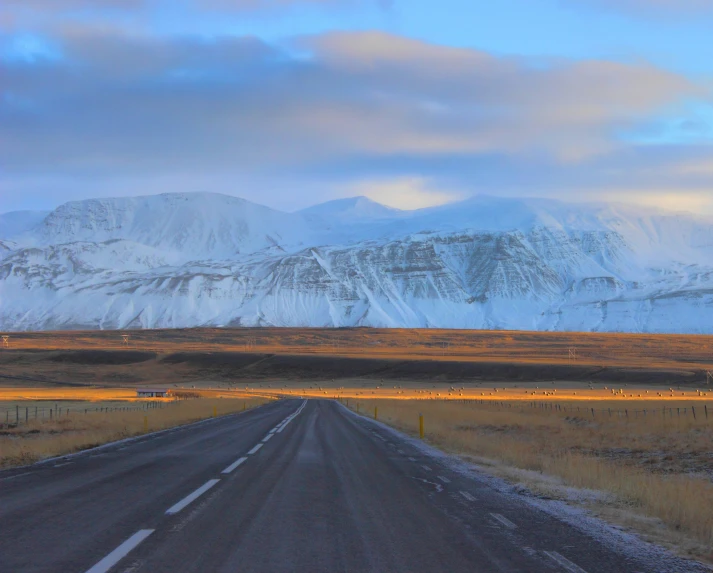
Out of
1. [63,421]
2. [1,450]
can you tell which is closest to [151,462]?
[1,450]

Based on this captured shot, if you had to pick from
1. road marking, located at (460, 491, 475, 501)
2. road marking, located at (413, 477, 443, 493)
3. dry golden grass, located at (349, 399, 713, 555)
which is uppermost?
road marking, located at (460, 491, 475, 501)

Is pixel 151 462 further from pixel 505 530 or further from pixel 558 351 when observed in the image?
pixel 558 351

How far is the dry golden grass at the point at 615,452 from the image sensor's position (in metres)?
12.0

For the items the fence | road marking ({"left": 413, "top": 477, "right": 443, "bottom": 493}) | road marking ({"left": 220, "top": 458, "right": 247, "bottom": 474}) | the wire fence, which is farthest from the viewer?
the wire fence

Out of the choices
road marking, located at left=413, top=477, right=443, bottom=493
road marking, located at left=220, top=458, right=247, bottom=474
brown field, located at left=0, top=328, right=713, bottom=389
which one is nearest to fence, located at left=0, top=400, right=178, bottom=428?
road marking, located at left=220, top=458, right=247, bottom=474

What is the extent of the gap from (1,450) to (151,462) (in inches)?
226

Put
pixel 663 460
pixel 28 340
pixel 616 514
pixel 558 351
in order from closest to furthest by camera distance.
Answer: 1. pixel 616 514
2. pixel 663 460
3. pixel 558 351
4. pixel 28 340

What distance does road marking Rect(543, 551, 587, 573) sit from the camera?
769 cm

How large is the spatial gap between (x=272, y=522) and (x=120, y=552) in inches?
98.8

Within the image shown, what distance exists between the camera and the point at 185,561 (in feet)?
25.3

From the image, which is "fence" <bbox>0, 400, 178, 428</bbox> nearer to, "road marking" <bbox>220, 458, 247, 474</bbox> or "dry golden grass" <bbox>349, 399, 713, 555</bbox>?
"dry golden grass" <bbox>349, 399, 713, 555</bbox>

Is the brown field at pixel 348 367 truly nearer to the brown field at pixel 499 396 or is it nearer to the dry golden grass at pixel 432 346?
the brown field at pixel 499 396

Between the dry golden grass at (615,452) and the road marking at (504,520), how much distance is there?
239 centimetres

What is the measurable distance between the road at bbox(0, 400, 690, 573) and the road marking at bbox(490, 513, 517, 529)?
0.10 feet
